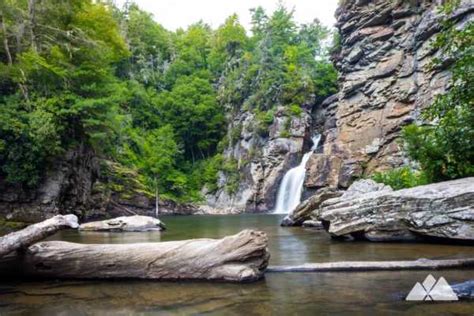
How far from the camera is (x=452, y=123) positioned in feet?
31.2

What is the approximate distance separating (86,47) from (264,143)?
65.1 ft

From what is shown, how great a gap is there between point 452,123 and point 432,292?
666 centimetres

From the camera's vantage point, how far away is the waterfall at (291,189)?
103 ft

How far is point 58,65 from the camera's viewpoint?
895 inches

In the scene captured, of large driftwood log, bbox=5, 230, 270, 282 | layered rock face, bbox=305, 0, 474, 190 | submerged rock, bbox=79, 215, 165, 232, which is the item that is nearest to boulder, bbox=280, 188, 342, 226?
submerged rock, bbox=79, 215, 165, 232

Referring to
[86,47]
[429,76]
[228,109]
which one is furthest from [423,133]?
[228,109]

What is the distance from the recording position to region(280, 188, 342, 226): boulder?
1472 centimetres

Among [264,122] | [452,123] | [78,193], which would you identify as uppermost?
[264,122]

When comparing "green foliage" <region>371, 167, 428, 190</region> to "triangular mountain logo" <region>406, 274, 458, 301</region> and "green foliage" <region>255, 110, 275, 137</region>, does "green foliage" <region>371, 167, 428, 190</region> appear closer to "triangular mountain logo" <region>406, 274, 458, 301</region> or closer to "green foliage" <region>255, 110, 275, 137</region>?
"triangular mountain logo" <region>406, 274, 458, 301</region>

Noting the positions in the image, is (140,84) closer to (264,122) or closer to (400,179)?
(264,122)

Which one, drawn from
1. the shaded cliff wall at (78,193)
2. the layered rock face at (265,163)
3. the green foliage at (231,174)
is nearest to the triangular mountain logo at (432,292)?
the shaded cliff wall at (78,193)

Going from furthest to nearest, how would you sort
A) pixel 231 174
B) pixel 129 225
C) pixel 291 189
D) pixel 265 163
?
1. pixel 231 174
2. pixel 265 163
3. pixel 291 189
4. pixel 129 225

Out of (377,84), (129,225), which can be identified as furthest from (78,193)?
(377,84)

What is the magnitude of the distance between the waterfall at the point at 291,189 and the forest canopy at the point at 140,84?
7048mm
